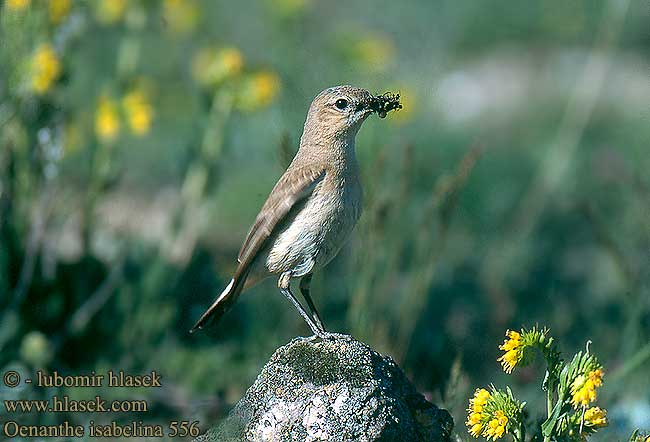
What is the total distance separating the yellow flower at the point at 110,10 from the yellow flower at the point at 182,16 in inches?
12.7

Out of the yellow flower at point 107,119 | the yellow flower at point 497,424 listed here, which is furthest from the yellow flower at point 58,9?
the yellow flower at point 497,424

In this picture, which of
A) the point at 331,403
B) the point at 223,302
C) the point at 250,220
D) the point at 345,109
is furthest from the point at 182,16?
the point at 331,403

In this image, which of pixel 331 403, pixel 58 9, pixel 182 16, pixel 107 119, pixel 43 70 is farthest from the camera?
pixel 182 16

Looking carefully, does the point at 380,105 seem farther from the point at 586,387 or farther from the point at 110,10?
the point at 110,10

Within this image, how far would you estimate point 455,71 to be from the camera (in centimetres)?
1135

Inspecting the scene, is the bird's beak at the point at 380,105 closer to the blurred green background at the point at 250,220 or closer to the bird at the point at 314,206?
the bird at the point at 314,206

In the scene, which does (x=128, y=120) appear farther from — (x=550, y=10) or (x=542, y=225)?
(x=550, y=10)

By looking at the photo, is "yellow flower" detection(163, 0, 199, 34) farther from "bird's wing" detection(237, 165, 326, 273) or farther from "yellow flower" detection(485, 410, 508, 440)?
"yellow flower" detection(485, 410, 508, 440)

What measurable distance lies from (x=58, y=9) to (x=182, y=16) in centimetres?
104

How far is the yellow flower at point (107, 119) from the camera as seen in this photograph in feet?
19.6

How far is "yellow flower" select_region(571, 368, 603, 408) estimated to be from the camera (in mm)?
3320

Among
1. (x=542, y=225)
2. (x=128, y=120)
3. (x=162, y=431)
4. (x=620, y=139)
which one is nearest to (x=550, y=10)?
(x=620, y=139)

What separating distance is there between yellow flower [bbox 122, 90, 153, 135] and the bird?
70.9 inches

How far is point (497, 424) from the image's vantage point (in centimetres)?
343
